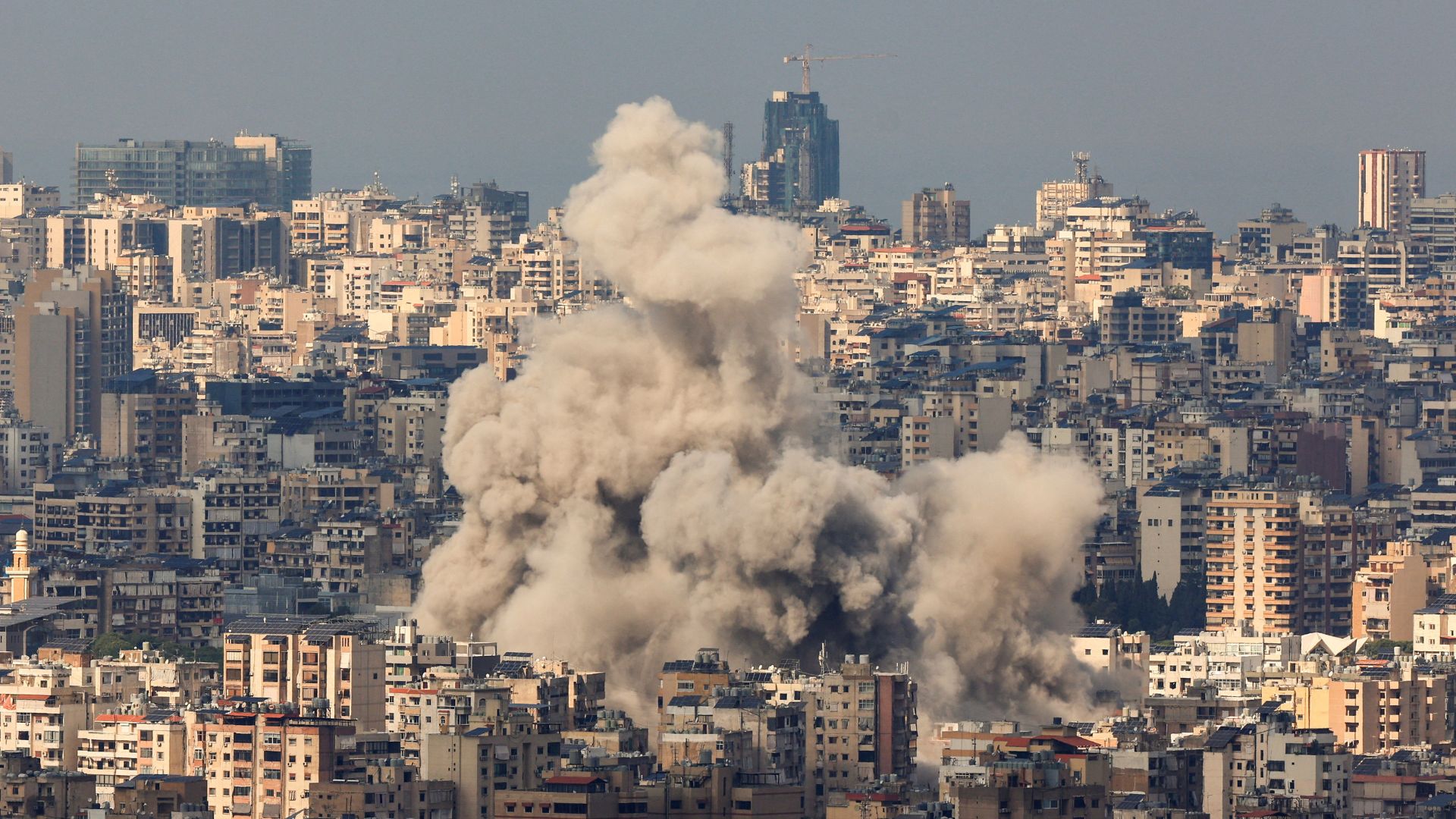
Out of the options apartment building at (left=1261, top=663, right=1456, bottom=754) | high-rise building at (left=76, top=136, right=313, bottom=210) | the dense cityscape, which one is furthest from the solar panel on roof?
high-rise building at (left=76, top=136, right=313, bottom=210)

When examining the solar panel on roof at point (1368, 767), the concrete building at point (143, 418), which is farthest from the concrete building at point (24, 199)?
the solar panel on roof at point (1368, 767)

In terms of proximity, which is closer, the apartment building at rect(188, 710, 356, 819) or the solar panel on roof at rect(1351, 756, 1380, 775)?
the apartment building at rect(188, 710, 356, 819)

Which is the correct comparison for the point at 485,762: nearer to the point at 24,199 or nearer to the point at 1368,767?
the point at 1368,767

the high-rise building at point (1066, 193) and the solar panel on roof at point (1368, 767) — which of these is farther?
the high-rise building at point (1066, 193)

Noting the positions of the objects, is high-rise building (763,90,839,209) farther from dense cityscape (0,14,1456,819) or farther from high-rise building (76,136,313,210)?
dense cityscape (0,14,1456,819)

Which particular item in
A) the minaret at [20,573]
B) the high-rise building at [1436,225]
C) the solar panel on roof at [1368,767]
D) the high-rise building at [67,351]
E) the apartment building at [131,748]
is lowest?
the solar panel on roof at [1368,767]

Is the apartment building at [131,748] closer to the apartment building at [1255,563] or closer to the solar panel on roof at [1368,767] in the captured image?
the solar panel on roof at [1368,767]

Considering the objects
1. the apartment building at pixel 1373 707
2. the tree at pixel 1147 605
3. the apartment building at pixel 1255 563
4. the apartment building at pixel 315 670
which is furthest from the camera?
the apartment building at pixel 1255 563

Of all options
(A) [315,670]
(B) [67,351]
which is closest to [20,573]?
(A) [315,670]
